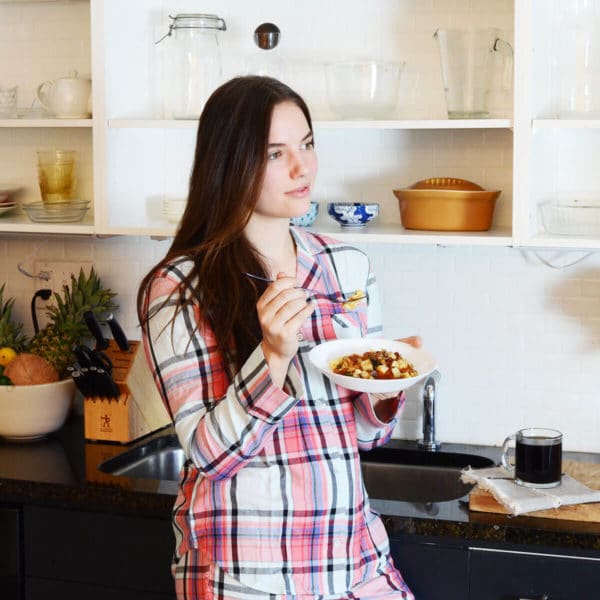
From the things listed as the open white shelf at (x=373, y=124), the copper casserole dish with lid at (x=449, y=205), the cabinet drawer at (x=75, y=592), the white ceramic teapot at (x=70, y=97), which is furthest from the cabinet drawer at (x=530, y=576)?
the white ceramic teapot at (x=70, y=97)

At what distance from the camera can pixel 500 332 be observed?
277cm

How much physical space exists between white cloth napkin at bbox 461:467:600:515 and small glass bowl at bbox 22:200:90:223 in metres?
1.26

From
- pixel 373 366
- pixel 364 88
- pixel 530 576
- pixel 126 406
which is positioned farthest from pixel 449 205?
pixel 126 406

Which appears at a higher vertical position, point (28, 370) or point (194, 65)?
point (194, 65)

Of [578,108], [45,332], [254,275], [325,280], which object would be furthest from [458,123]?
[45,332]

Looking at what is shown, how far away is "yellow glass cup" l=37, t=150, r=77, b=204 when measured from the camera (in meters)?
2.82

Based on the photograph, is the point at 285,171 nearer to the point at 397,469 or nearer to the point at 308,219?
the point at 308,219

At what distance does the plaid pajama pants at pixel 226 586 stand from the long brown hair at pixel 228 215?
368 mm

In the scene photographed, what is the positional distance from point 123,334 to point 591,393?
4.07 ft

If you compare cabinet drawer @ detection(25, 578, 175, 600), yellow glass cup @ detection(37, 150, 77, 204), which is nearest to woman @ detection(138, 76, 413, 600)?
cabinet drawer @ detection(25, 578, 175, 600)

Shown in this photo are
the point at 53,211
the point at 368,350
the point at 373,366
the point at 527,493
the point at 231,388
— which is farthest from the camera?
the point at 53,211

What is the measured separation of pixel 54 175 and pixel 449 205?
1.07 metres

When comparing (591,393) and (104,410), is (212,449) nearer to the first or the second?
(104,410)

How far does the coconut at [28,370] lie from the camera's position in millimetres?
2775
